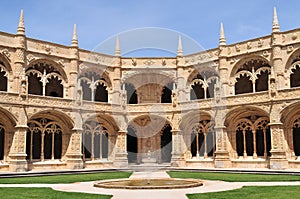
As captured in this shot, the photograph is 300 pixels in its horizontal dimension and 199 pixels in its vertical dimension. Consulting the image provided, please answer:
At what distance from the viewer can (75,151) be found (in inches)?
1233

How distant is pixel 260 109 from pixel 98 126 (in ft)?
47.7

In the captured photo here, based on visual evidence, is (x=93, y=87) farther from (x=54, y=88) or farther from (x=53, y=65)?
(x=53, y=65)

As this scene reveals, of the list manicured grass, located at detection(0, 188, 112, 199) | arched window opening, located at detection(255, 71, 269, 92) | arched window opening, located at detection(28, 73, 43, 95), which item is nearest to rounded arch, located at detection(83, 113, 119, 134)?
arched window opening, located at detection(28, 73, 43, 95)

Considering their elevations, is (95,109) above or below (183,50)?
below

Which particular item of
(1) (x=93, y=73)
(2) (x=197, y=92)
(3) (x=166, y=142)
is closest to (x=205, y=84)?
(2) (x=197, y=92)

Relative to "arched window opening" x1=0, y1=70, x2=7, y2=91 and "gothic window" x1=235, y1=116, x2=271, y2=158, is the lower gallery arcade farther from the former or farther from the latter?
"arched window opening" x1=0, y1=70, x2=7, y2=91

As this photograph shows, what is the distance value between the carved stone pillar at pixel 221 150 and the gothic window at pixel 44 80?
47.2 feet

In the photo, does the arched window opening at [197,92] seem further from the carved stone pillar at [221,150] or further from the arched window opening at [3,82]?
the arched window opening at [3,82]

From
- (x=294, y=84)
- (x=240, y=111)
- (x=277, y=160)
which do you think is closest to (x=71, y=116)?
(x=240, y=111)

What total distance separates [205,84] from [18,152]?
57.0 feet

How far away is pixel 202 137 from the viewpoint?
34281 mm

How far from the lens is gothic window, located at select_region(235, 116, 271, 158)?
101ft

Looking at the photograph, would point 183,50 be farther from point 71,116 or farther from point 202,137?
point 71,116

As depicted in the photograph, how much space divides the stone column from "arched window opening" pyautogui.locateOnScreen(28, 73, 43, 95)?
41.7 ft
